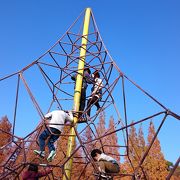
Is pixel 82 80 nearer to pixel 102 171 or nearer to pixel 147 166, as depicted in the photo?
pixel 102 171

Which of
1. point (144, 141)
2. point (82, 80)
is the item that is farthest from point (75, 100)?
point (144, 141)

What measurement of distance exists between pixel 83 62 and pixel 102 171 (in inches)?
126

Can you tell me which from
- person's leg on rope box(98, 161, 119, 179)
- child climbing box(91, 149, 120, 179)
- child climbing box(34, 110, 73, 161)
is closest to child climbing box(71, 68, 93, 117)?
child climbing box(34, 110, 73, 161)

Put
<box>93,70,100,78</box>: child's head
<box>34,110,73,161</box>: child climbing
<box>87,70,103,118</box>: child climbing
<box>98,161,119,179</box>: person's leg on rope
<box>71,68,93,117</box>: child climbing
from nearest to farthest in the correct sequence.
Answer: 1. <box>98,161,119,179</box>: person's leg on rope
2. <box>34,110,73,161</box>: child climbing
3. <box>87,70,103,118</box>: child climbing
4. <box>71,68,93,117</box>: child climbing
5. <box>93,70,100,78</box>: child's head

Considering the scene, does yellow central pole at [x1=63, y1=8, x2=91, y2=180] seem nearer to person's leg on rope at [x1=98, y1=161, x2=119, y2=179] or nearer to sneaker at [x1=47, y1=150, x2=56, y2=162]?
sneaker at [x1=47, y1=150, x2=56, y2=162]

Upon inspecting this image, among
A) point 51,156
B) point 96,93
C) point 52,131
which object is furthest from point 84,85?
point 51,156

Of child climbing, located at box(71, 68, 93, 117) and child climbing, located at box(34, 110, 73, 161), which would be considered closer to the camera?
child climbing, located at box(34, 110, 73, 161)

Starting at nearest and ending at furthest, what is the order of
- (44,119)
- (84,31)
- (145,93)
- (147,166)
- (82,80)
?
(145,93), (44,119), (82,80), (84,31), (147,166)

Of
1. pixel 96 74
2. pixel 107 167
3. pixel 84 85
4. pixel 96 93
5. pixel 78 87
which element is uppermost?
pixel 96 74

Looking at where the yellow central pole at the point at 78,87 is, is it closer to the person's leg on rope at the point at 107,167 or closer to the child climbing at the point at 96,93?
the child climbing at the point at 96,93

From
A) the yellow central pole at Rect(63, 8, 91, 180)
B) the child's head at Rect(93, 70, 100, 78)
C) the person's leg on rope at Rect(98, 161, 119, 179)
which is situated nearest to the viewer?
the person's leg on rope at Rect(98, 161, 119, 179)

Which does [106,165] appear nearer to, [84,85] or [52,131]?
[52,131]

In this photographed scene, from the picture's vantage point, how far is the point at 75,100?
6680 mm

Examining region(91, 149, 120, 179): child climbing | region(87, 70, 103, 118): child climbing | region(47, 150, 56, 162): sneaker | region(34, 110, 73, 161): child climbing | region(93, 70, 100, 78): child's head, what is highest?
region(93, 70, 100, 78): child's head
